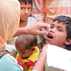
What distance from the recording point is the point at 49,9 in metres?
1.94

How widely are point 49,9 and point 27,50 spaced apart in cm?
93

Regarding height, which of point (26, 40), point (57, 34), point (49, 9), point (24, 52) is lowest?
point (24, 52)

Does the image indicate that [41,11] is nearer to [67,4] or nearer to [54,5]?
[54,5]

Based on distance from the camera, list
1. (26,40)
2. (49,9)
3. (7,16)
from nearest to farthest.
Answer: (7,16)
(26,40)
(49,9)

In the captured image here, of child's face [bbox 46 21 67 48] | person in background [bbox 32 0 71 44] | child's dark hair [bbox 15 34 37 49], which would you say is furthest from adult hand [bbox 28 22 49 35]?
person in background [bbox 32 0 71 44]

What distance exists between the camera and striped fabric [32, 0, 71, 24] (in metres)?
1.91

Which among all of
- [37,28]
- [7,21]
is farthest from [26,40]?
[7,21]

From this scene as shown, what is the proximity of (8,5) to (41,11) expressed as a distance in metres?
1.46

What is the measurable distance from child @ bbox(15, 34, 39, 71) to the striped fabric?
667mm

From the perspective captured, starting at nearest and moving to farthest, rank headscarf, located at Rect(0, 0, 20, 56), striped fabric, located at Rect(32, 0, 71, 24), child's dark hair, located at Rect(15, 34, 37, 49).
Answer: headscarf, located at Rect(0, 0, 20, 56)
child's dark hair, located at Rect(15, 34, 37, 49)
striped fabric, located at Rect(32, 0, 71, 24)

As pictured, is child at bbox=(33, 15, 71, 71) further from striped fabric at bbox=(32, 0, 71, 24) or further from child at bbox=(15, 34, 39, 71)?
striped fabric at bbox=(32, 0, 71, 24)

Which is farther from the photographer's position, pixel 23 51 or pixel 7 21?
pixel 23 51

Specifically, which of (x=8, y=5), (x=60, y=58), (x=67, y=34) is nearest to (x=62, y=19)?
(x=67, y=34)

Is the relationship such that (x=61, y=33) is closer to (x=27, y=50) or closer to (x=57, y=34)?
(x=57, y=34)
